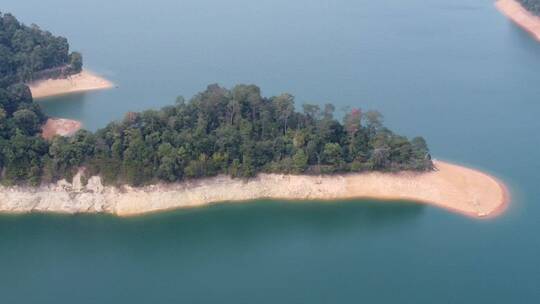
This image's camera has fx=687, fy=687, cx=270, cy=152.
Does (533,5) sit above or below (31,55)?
above

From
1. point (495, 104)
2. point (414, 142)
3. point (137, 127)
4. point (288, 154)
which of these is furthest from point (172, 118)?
point (495, 104)

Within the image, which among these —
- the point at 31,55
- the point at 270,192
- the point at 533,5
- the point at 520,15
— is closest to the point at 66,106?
the point at 31,55

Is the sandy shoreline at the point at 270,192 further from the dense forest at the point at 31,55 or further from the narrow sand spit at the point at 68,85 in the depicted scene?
the narrow sand spit at the point at 68,85

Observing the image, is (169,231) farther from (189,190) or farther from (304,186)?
(304,186)

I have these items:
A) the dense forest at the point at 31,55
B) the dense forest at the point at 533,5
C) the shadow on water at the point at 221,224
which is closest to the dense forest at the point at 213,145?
the shadow on water at the point at 221,224

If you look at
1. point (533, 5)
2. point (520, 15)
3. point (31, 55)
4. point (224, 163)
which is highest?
point (533, 5)

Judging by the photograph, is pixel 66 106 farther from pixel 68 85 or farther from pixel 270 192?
pixel 270 192
